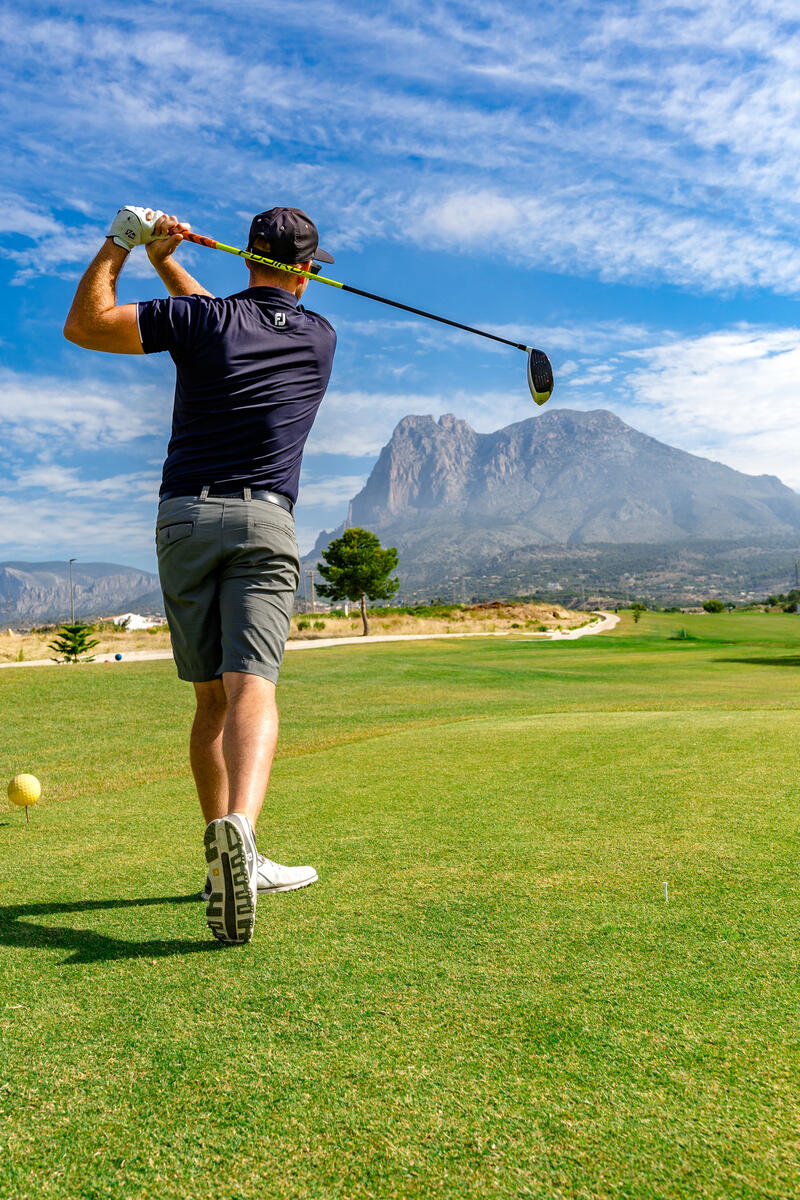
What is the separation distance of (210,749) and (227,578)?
75 cm

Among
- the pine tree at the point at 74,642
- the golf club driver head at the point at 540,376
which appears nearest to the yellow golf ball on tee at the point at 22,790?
the golf club driver head at the point at 540,376

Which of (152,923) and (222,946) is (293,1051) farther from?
(152,923)

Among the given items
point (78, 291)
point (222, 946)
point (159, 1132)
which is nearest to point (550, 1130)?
point (159, 1132)

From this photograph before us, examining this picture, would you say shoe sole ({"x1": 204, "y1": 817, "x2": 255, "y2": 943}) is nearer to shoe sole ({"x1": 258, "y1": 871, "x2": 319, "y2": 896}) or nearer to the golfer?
the golfer

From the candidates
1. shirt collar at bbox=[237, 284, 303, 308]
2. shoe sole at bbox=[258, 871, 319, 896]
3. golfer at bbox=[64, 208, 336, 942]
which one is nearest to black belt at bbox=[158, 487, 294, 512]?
golfer at bbox=[64, 208, 336, 942]

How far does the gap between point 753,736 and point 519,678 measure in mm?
15156

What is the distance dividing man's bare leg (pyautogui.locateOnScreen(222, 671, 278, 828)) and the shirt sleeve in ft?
3.93

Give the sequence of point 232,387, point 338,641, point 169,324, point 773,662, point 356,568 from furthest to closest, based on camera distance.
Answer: point 356,568
point 338,641
point 773,662
point 232,387
point 169,324

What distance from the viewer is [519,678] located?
21.3 metres

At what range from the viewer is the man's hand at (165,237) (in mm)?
3210

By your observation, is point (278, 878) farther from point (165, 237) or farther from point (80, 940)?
point (165, 237)

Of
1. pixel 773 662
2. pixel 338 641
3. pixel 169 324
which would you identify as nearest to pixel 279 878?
pixel 169 324

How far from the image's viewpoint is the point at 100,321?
2.94 meters

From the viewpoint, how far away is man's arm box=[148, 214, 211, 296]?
3.24 m
